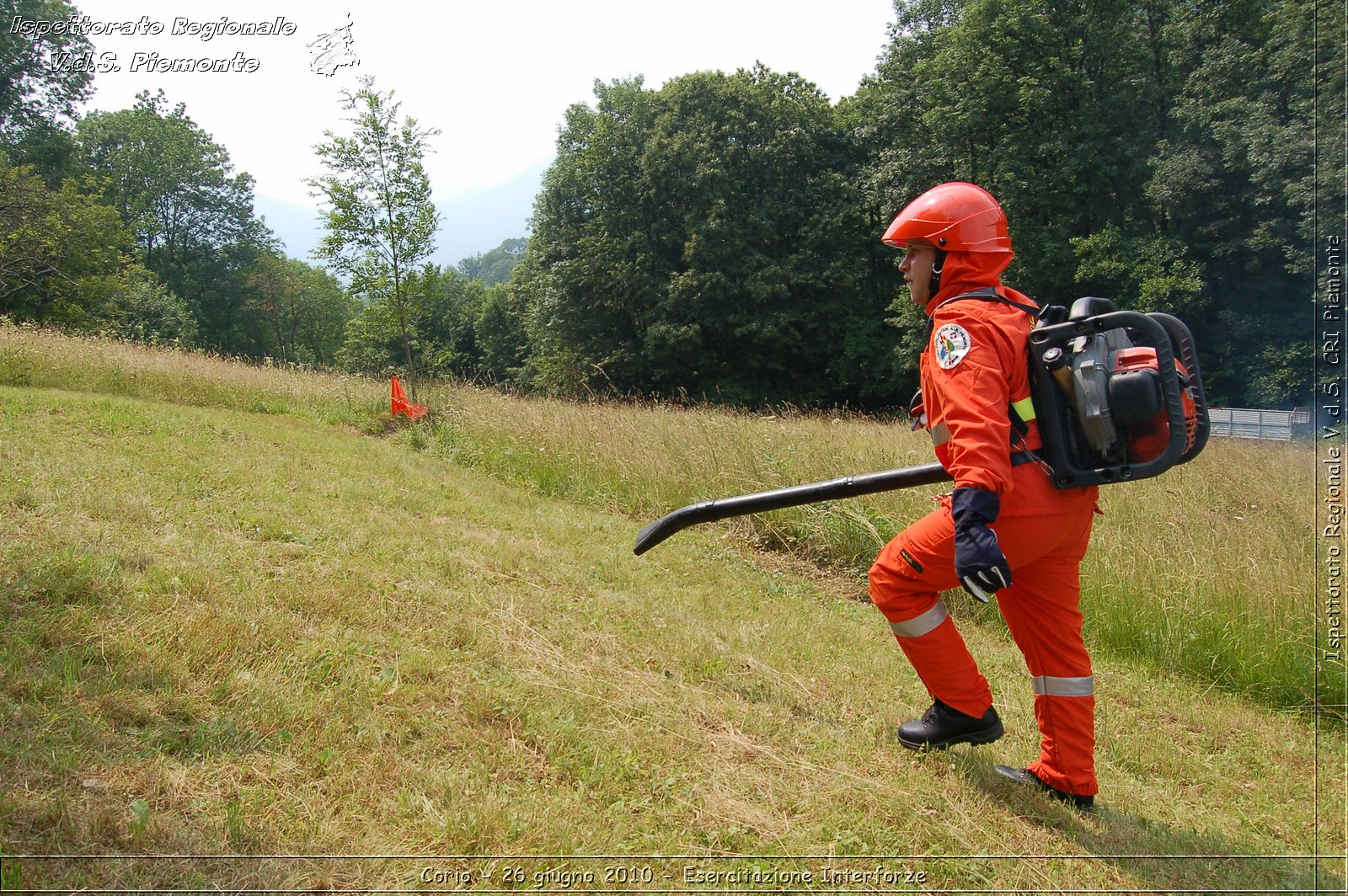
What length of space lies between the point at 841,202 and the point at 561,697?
112ft

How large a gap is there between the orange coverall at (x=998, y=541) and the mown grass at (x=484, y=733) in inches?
15.1

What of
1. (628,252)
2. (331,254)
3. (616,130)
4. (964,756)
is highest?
(616,130)

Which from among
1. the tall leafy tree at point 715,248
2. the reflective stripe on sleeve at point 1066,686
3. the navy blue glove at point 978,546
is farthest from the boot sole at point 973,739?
the tall leafy tree at point 715,248

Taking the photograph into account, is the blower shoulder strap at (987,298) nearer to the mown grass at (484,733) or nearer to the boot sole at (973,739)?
the boot sole at (973,739)

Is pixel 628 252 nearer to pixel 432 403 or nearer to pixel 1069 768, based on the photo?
pixel 432 403

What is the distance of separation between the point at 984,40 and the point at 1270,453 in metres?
26.6

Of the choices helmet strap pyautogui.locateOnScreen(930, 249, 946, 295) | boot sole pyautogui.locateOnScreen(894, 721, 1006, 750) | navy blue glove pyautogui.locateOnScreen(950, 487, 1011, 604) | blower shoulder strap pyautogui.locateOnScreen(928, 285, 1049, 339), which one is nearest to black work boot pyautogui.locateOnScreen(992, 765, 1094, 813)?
boot sole pyautogui.locateOnScreen(894, 721, 1006, 750)

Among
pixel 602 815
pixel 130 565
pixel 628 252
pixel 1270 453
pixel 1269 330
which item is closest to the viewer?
pixel 602 815

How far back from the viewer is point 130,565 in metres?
3.99

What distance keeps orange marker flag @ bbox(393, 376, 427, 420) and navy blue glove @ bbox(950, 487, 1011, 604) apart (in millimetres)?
11593

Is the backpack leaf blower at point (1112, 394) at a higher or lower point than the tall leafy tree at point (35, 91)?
lower

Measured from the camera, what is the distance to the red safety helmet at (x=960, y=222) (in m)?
3.23

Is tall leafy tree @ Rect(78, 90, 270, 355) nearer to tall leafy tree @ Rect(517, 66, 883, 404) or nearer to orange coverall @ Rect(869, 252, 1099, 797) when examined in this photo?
tall leafy tree @ Rect(517, 66, 883, 404)

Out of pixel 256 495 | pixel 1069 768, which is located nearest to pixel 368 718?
pixel 1069 768
